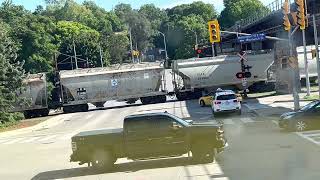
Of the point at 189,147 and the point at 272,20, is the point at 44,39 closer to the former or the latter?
the point at 272,20

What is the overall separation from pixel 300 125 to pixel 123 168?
9433mm

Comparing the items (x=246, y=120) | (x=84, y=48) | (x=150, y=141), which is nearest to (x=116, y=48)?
(x=84, y=48)

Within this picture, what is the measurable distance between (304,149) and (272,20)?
6184 centimetres

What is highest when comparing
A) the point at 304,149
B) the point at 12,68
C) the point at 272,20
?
the point at 272,20

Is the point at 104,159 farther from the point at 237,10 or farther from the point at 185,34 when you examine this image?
the point at 237,10

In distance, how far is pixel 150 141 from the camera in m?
17.0

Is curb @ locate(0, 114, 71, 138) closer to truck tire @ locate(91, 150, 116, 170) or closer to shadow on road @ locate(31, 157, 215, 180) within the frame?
shadow on road @ locate(31, 157, 215, 180)

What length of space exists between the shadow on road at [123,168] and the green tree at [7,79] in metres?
33.4

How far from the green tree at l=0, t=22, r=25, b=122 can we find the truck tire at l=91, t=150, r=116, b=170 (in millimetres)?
34570

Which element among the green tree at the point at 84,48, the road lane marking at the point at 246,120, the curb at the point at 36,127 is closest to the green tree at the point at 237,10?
the green tree at the point at 84,48

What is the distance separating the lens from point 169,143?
1695cm

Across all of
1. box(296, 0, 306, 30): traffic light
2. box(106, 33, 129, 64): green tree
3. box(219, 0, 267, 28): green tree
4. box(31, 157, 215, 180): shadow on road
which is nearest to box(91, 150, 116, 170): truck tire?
box(31, 157, 215, 180): shadow on road

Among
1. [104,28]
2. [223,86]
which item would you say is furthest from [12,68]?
[104,28]

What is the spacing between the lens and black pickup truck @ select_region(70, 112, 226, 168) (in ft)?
55.7
